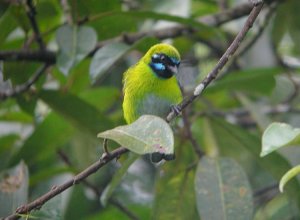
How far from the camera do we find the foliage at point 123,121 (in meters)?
2.99

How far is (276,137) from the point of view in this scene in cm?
205

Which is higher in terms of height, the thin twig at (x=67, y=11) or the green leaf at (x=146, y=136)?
the green leaf at (x=146, y=136)

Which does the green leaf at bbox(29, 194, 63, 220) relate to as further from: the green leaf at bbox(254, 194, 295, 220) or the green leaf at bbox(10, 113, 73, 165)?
the green leaf at bbox(254, 194, 295, 220)

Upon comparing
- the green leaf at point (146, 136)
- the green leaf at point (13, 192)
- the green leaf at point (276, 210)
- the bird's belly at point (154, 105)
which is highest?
the green leaf at point (146, 136)

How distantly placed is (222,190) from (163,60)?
1.79 ft

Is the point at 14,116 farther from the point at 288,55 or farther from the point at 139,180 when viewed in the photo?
the point at 288,55

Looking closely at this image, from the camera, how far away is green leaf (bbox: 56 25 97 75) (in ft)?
9.77

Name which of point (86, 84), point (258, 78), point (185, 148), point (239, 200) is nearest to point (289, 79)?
point (258, 78)

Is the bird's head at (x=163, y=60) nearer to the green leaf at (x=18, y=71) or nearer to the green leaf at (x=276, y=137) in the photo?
the green leaf at (x=18, y=71)

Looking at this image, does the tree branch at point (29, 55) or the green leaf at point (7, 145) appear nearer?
the tree branch at point (29, 55)

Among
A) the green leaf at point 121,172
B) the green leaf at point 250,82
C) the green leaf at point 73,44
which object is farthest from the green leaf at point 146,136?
the green leaf at point 250,82

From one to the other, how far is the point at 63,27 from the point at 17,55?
0.75 ft

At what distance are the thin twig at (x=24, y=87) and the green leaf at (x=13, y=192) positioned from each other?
0.37m

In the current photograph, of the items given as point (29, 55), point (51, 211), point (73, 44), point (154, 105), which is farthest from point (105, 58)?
point (51, 211)
